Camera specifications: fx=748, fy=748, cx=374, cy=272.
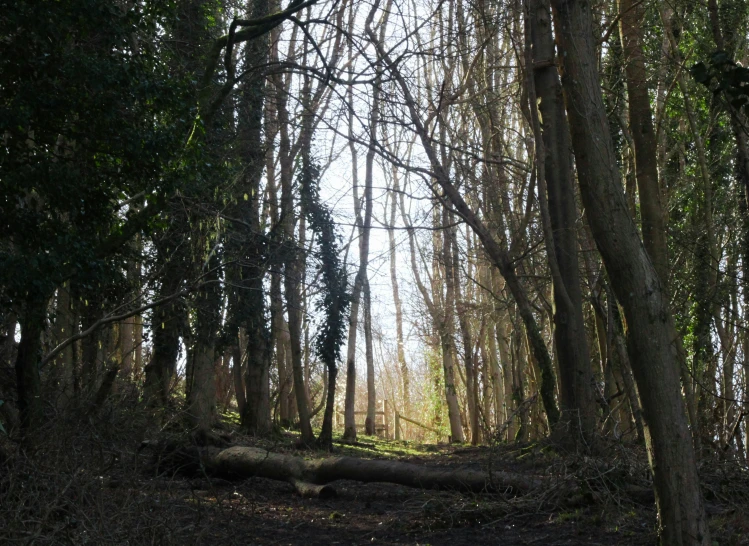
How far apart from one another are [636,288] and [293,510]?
5.51 metres

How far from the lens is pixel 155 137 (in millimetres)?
7793

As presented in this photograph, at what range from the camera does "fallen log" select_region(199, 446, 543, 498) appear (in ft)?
26.9

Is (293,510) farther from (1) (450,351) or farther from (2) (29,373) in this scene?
(1) (450,351)

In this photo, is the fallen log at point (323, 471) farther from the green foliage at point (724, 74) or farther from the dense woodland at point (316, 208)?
the green foliage at point (724, 74)

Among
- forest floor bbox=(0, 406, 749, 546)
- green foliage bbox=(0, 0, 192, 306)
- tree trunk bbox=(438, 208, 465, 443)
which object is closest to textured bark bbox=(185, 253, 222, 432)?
forest floor bbox=(0, 406, 749, 546)

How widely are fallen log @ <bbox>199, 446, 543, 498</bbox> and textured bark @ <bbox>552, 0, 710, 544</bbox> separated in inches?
127

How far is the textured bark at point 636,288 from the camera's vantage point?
4777mm

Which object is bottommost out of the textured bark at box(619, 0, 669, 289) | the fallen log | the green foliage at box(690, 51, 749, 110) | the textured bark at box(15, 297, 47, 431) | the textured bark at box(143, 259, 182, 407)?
the fallen log

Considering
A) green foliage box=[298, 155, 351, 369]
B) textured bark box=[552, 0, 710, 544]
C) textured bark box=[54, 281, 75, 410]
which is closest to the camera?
textured bark box=[552, 0, 710, 544]

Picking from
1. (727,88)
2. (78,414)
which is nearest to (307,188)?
(78,414)

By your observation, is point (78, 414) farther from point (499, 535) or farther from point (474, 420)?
point (474, 420)

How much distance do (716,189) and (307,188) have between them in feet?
29.5

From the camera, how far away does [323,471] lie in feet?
31.6

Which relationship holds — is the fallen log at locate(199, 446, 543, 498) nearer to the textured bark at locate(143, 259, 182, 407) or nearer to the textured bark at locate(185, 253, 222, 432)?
the textured bark at locate(143, 259, 182, 407)
